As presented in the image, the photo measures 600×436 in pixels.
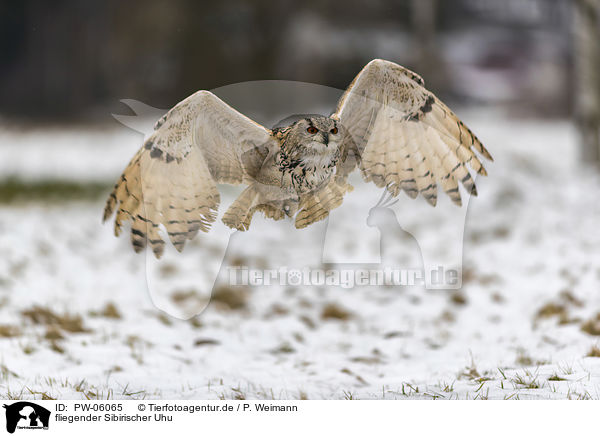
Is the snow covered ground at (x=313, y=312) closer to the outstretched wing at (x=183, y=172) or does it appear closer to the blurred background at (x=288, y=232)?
the blurred background at (x=288, y=232)

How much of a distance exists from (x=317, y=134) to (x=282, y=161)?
0.16 m

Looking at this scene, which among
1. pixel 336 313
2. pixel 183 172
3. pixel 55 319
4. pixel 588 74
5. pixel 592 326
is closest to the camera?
pixel 183 172

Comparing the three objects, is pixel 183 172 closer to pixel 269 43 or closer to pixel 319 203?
pixel 319 203

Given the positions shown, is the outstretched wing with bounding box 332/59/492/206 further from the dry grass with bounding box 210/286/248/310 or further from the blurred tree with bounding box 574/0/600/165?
the blurred tree with bounding box 574/0/600/165

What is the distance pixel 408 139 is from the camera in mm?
2053

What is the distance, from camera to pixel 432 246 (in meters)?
6.07

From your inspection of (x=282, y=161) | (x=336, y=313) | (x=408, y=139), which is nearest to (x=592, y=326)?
(x=336, y=313)

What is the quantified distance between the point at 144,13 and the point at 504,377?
35.9ft

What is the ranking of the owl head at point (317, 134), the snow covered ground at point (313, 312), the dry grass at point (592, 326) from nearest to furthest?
the owl head at point (317, 134)
the snow covered ground at point (313, 312)
the dry grass at point (592, 326)

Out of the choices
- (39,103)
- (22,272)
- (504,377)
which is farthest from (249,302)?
(39,103)
